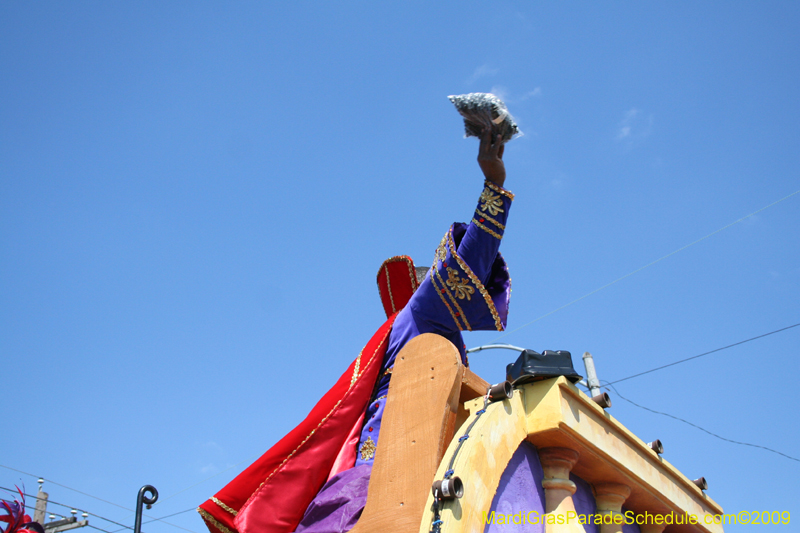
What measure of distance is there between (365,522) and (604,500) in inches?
39.4

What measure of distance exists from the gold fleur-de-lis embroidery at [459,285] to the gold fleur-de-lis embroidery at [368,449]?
2.51 feet

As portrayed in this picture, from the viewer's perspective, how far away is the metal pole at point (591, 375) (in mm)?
10078

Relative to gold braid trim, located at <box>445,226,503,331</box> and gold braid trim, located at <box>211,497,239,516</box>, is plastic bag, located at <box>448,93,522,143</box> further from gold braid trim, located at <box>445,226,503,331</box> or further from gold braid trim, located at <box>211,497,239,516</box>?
gold braid trim, located at <box>211,497,239,516</box>

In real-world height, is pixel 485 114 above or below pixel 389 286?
above

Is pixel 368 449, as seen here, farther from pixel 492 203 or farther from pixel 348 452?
pixel 492 203

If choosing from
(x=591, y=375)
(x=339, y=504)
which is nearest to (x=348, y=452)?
(x=339, y=504)

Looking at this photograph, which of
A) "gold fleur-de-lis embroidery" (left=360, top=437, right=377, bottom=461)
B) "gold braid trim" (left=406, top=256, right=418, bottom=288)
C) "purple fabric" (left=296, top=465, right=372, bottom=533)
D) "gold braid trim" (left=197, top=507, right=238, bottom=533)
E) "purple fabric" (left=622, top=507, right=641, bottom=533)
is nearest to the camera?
"purple fabric" (left=296, top=465, right=372, bottom=533)

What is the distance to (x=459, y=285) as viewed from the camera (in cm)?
316

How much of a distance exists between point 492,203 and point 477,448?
130cm

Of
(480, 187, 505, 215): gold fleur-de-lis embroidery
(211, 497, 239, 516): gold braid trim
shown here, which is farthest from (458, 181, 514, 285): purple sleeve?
(211, 497, 239, 516): gold braid trim

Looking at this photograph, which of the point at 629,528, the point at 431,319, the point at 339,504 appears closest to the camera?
the point at 339,504

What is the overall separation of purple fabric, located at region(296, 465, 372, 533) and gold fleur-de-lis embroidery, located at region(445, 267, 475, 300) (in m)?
0.89

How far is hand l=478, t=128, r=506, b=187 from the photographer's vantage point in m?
3.22

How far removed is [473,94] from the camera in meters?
3.17
